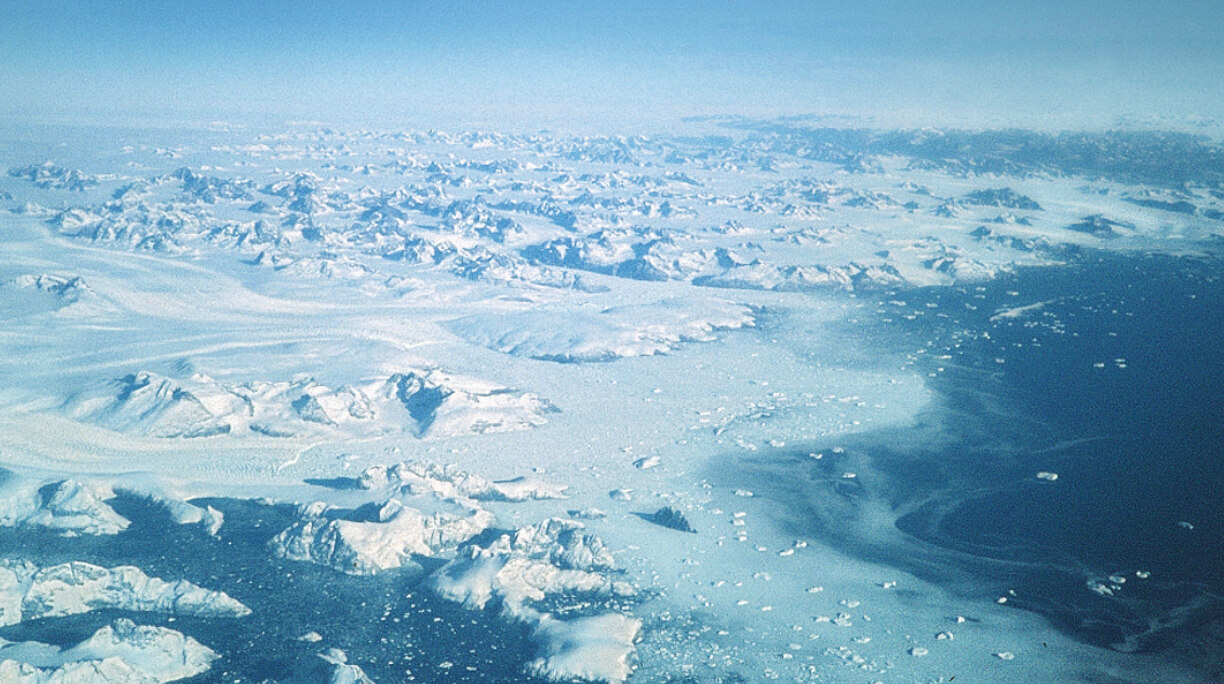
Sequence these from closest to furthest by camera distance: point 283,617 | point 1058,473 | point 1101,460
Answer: point 283,617 < point 1058,473 < point 1101,460

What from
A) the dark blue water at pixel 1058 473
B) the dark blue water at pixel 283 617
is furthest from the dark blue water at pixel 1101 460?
the dark blue water at pixel 283 617

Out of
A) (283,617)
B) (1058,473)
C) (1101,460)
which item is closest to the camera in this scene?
(283,617)

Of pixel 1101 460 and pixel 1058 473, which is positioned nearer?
pixel 1058 473

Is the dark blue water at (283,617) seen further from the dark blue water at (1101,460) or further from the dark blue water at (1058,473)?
the dark blue water at (1101,460)

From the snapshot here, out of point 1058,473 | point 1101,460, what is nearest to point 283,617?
point 1058,473

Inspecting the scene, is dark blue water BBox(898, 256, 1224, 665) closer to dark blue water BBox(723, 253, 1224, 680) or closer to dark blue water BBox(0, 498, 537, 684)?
dark blue water BBox(723, 253, 1224, 680)

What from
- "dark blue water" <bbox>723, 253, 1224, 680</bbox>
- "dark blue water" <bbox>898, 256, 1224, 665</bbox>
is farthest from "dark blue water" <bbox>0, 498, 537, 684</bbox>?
"dark blue water" <bbox>898, 256, 1224, 665</bbox>

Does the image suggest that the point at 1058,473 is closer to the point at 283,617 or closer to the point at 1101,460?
the point at 1101,460

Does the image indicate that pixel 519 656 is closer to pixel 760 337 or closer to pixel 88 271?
pixel 760 337

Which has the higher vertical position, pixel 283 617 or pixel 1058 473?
pixel 1058 473
